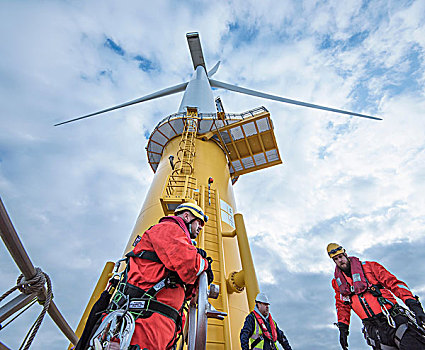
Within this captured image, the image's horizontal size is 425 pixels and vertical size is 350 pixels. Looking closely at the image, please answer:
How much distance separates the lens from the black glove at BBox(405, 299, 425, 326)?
147 inches

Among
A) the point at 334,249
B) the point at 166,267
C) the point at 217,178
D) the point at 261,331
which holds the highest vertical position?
the point at 217,178

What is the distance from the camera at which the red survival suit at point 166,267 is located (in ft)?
8.16

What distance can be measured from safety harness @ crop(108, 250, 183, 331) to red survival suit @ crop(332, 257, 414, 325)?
140 inches

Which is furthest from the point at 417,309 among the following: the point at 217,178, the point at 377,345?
the point at 217,178

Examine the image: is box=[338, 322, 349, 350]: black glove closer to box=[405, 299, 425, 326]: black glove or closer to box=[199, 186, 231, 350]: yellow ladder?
box=[405, 299, 425, 326]: black glove

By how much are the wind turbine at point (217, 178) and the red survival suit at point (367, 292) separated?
5.89 feet

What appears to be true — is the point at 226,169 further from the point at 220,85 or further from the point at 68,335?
the point at 220,85

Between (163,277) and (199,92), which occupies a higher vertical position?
(199,92)

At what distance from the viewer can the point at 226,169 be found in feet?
39.4

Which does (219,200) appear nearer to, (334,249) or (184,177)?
(184,177)

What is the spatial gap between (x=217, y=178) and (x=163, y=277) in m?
7.85

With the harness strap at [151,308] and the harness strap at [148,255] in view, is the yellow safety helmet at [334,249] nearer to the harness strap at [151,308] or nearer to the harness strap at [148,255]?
the harness strap at [151,308]

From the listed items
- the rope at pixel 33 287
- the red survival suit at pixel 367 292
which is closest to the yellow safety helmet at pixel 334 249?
the red survival suit at pixel 367 292

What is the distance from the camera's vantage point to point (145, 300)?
2.54 meters
